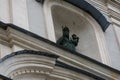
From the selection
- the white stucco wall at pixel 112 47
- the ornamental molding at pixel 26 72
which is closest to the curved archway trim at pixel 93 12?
the white stucco wall at pixel 112 47

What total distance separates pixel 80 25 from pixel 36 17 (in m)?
1.74

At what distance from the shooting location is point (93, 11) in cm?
1429

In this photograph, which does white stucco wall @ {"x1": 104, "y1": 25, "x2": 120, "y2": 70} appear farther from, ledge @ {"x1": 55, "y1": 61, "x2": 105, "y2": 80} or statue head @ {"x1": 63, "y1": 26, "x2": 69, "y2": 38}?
ledge @ {"x1": 55, "y1": 61, "x2": 105, "y2": 80}

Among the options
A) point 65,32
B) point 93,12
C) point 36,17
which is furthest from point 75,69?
point 93,12

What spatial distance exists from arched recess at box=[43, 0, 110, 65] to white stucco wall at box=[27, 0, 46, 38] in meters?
0.22

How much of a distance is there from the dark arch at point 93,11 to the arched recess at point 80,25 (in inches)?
3.0

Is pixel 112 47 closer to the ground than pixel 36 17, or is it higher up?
closer to the ground

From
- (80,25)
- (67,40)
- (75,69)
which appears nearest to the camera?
(75,69)

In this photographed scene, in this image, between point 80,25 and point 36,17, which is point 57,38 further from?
point 36,17

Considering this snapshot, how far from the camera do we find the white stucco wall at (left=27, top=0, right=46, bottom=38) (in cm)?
1257

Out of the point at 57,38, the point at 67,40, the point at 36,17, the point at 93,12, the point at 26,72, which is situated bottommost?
the point at 57,38

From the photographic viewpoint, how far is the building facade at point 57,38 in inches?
437

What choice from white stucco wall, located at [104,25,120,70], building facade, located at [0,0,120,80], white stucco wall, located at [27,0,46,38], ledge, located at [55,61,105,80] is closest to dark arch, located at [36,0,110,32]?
building facade, located at [0,0,120,80]

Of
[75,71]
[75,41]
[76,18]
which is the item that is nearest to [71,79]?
[75,71]
